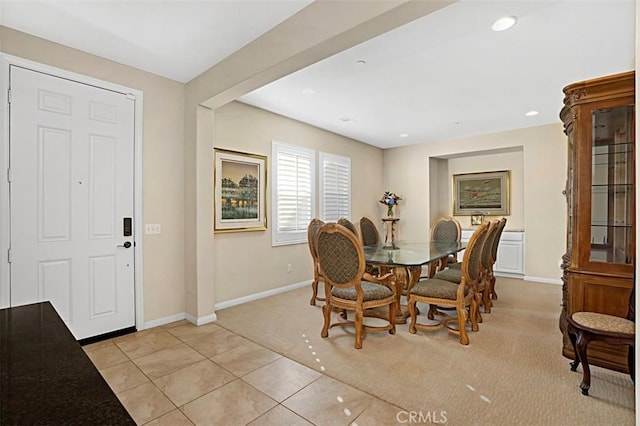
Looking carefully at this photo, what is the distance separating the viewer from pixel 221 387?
2244mm

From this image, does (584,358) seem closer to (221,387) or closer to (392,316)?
(392,316)

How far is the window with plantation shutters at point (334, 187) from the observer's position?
5.63 meters

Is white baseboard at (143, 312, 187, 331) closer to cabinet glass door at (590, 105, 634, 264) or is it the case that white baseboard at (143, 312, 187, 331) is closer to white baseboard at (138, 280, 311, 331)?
white baseboard at (138, 280, 311, 331)

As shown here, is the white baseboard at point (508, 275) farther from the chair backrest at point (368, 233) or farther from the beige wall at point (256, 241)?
the beige wall at point (256, 241)

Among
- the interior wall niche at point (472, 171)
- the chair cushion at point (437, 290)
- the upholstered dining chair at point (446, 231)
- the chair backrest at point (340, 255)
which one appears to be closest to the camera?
the chair backrest at point (340, 255)

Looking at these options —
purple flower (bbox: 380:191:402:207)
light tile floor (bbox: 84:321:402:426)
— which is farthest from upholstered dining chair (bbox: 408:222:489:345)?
purple flower (bbox: 380:191:402:207)

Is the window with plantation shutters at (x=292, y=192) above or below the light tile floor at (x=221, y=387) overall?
above

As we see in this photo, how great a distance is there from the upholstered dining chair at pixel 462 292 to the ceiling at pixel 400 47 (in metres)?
1.63

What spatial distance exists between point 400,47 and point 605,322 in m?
2.56

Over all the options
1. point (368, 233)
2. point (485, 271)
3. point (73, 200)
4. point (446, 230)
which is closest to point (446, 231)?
point (446, 230)

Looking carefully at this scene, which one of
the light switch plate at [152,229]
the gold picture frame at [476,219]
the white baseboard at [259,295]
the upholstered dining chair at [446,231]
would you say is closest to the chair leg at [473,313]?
the upholstered dining chair at [446,231]

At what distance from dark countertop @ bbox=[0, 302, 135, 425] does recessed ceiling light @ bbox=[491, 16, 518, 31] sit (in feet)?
10.0

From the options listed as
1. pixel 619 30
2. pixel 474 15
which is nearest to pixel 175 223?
pixel 474 15

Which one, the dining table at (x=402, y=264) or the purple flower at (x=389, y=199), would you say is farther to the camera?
the purple flower at (x=389, y=199)
